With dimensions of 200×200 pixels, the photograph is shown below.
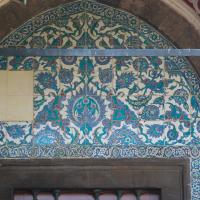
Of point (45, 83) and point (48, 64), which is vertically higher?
point (48, 64)

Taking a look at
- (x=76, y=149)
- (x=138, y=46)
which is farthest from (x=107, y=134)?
(x=138, y=46)

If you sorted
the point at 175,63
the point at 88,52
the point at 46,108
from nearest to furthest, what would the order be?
the point at 88,52 → the point at 46,108 → the point at 175,63

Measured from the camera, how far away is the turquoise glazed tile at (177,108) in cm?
493

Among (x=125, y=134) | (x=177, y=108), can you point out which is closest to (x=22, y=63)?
(x=125, y=134)

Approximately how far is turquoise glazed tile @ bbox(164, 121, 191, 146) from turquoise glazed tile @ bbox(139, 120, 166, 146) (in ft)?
0.09

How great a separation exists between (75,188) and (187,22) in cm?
121

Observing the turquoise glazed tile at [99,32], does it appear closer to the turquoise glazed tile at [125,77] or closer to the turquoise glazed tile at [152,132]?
the turquoise glazed tile at [125,77]

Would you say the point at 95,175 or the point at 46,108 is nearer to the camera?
the point at 95,175

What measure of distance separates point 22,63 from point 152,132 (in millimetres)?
892

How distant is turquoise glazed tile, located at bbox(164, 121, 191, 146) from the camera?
16.1 ft

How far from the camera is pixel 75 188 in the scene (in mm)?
4816

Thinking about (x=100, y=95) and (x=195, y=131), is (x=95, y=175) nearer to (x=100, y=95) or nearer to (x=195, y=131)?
(x=100, y=95)

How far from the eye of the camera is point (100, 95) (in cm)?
493

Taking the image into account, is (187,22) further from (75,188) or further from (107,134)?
(75,188)
